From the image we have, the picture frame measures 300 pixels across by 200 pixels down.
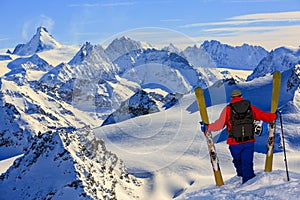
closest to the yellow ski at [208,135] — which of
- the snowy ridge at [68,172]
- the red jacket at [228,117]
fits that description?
the red jacket at [228,117]

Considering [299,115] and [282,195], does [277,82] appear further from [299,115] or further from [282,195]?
[299,115]

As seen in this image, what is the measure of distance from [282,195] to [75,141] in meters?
48.6

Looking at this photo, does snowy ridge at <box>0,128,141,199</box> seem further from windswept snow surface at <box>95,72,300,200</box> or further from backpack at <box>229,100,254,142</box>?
backpack at <box>229,100,254,142</box>

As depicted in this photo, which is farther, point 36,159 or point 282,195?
point 36,159

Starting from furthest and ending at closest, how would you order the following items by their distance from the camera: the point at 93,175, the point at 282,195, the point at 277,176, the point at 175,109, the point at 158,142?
the point at 175,109 → the point at 158,142 → the point at 93,175 → the point at 277,176 → the point at 282,195

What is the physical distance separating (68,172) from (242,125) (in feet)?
132

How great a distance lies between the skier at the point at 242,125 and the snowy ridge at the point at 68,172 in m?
35.7

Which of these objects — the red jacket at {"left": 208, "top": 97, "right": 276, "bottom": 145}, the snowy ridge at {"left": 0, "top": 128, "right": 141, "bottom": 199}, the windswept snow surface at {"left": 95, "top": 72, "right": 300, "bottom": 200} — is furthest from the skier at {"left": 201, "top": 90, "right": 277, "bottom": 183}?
the snowy ridge at {"left": 0, "top": 128, "right": 141, "bottom": 199}

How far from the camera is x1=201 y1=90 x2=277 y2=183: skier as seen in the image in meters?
13.0

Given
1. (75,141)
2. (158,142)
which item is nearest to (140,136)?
(158,142)

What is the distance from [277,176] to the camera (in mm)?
13016

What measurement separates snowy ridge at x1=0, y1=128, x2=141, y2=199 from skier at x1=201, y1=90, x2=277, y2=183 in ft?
117

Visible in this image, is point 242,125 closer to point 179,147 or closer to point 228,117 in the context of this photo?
point 228,117

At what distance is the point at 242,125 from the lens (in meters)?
13.1
